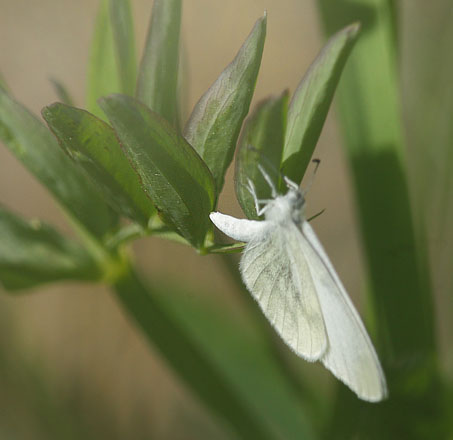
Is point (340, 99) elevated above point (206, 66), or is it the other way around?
point (206, 66)

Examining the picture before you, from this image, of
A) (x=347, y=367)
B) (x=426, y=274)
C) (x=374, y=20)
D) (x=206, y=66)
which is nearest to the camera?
(x=347, y=367)

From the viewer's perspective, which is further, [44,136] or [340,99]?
[340,99]

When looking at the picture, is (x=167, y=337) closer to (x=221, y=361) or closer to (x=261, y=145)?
(x=261, y=145)

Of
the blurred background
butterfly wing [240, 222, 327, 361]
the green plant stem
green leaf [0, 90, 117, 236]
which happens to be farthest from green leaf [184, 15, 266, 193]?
the blurred background

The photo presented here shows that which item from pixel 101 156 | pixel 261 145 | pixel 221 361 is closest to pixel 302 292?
pixel 261 145

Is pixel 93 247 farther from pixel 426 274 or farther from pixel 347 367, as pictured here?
pixel 426 274

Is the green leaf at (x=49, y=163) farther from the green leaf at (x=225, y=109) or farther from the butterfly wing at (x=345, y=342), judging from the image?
the butterfly wing at (x=345, y=342)

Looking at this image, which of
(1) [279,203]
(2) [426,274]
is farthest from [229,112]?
(2) [426,274]
